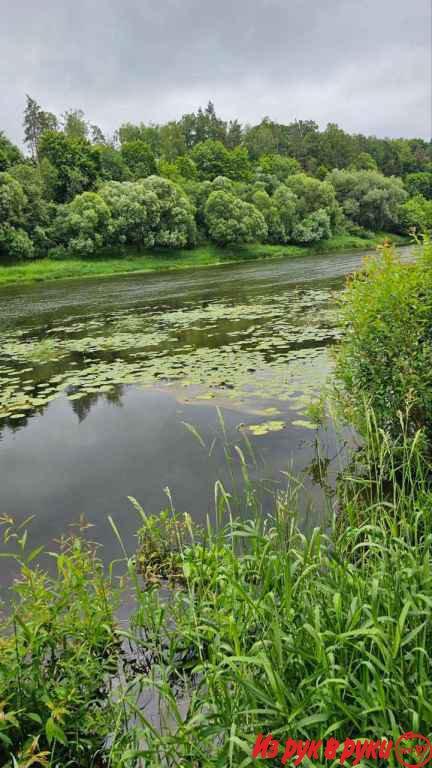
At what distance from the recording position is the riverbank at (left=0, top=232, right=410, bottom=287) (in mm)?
40969

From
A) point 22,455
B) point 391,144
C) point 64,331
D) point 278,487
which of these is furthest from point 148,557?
point 391,144

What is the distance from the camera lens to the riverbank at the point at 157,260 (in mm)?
40969

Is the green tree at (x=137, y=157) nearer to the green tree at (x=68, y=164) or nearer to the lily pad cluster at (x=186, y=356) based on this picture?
the green tree at (x=68, y=164)

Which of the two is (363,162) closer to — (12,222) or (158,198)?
(158,198)

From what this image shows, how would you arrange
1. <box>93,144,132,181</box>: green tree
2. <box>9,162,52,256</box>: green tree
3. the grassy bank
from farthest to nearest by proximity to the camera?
1. <box>93,144,132,181</box>: green tree
2. <box>9,162,52,256</box>: green tree
3. the grassy bank

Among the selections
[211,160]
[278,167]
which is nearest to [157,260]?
[211,160]

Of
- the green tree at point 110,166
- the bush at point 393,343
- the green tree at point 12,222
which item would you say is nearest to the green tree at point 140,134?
the green tree at point 110,166

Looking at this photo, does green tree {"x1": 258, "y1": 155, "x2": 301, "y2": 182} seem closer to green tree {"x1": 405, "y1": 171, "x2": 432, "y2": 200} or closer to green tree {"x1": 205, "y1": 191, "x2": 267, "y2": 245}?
green tree {"x1": 405, "y1": 171, "x2": 432, "y2": 200}

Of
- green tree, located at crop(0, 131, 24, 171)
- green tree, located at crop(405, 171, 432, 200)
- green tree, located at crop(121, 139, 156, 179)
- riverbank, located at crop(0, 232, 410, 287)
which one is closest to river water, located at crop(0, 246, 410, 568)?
riverbank, located at crop(0, 232, 410, 287)

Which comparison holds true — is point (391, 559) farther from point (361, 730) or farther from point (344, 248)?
point (344, 248)

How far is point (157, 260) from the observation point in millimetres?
48938

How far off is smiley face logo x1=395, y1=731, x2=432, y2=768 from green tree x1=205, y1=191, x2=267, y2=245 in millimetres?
54199

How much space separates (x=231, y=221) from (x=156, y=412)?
158ft

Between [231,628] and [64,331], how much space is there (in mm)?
16120
